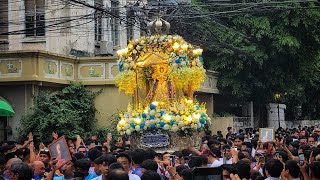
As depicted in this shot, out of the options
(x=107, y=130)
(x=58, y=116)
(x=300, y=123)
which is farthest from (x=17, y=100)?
(x=300, y=123)

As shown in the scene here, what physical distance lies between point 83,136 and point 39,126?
1805 millimetres

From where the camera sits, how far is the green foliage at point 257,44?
28578 millimetres

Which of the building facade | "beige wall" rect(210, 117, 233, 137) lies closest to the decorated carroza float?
the building facade

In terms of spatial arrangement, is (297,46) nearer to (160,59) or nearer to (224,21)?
(224,21)

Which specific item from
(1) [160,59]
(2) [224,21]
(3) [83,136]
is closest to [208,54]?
(2) [224,21]

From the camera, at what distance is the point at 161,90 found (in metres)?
17.7

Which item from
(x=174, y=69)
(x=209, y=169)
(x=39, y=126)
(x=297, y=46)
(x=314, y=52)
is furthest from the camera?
(x=314, y=52)

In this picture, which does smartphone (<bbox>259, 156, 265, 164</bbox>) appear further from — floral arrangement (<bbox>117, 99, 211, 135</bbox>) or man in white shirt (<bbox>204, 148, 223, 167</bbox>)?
floral arrangement (<bbox>117, 99, 211, 135</bbox>)

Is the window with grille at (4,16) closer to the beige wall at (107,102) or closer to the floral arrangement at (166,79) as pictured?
the beige wall at (107,102)

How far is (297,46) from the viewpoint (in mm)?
28766

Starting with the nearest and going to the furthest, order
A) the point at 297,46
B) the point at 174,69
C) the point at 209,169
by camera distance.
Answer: the point at 209,169 < the point at 174,69 < the point at 297,46

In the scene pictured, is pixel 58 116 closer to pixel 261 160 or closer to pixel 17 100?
pixel 17 100

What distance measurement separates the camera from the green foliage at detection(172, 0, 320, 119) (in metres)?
28.6

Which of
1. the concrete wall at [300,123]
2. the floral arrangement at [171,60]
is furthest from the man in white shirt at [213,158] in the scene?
the concrete wall at [300,123]
